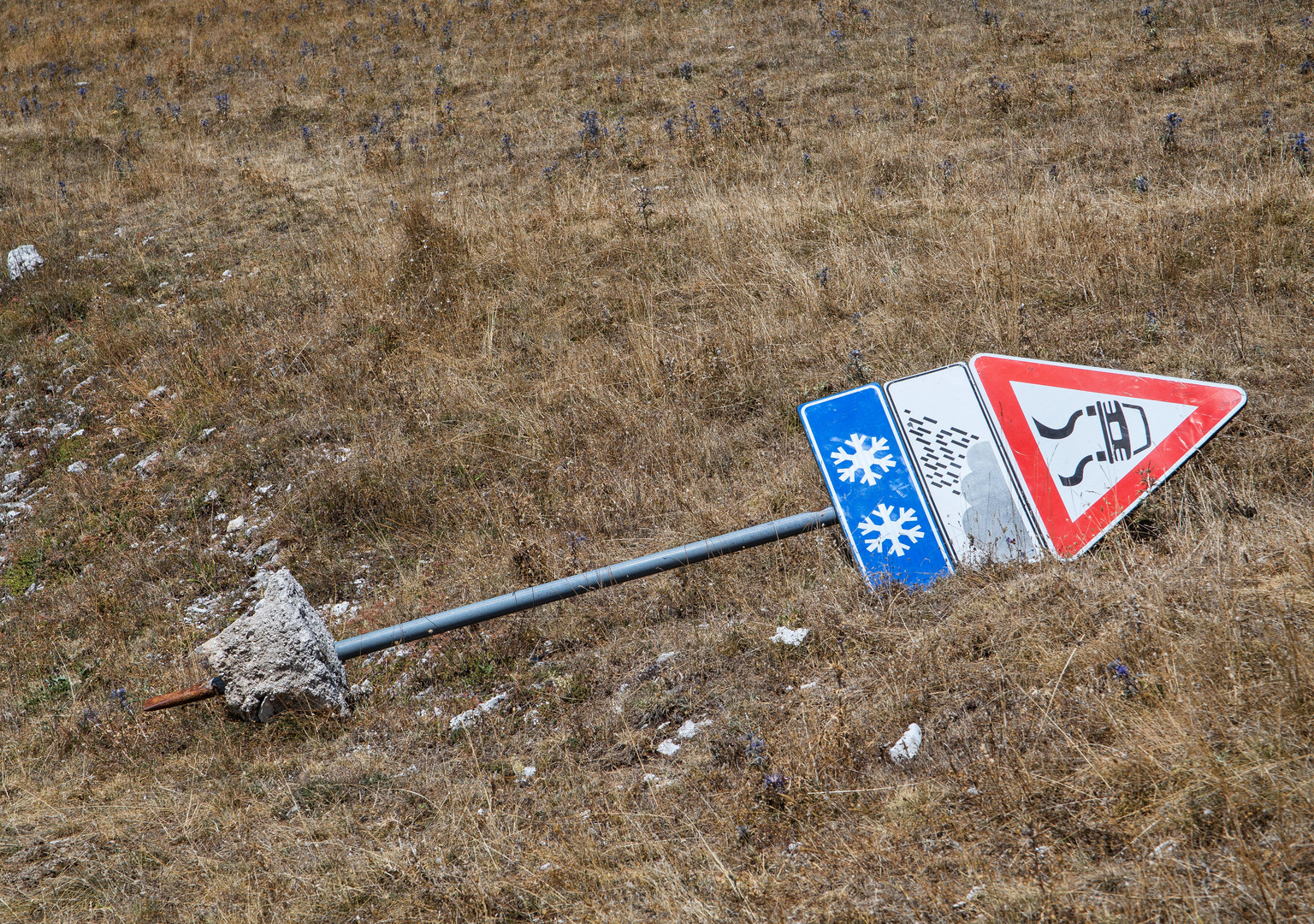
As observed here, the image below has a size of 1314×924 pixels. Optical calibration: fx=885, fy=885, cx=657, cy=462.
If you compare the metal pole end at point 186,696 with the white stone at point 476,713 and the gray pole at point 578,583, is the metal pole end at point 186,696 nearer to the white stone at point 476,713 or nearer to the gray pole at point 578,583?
the gray pole at point 578,583

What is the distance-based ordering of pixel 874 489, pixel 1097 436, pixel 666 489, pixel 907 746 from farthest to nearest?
1. pixel 666 489
2. pixel 874 489
3. pixel 1097 436
4. pixel 907 746

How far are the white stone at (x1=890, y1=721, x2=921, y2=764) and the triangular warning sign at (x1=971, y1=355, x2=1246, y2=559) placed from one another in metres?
1.06

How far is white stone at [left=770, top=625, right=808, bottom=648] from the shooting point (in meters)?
3.50

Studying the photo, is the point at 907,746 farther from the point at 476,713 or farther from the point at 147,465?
the point at 147,465

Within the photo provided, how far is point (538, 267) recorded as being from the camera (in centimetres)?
736

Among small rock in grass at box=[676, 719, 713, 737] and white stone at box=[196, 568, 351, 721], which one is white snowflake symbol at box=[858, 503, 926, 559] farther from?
white stone at box=[196, 568, 351, 721]

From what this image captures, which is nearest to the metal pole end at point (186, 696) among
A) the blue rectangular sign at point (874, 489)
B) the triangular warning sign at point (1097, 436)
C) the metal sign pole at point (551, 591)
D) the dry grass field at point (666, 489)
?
the metal sign pole at point (551, 591)

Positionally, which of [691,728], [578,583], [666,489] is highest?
[578,583]

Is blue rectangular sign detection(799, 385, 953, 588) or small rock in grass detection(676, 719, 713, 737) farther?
blue rectangular sign detection(799, 385, 953, 588)

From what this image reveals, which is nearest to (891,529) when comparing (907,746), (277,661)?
(907,746)

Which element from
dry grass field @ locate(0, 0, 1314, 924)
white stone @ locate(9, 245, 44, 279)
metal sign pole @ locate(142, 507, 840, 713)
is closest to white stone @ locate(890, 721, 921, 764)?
dry grass field @ locate(0, 0, 1314, 924)

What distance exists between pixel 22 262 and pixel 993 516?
33.4 feet

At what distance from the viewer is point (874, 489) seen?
3631 millimetres

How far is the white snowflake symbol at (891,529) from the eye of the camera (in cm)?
356
